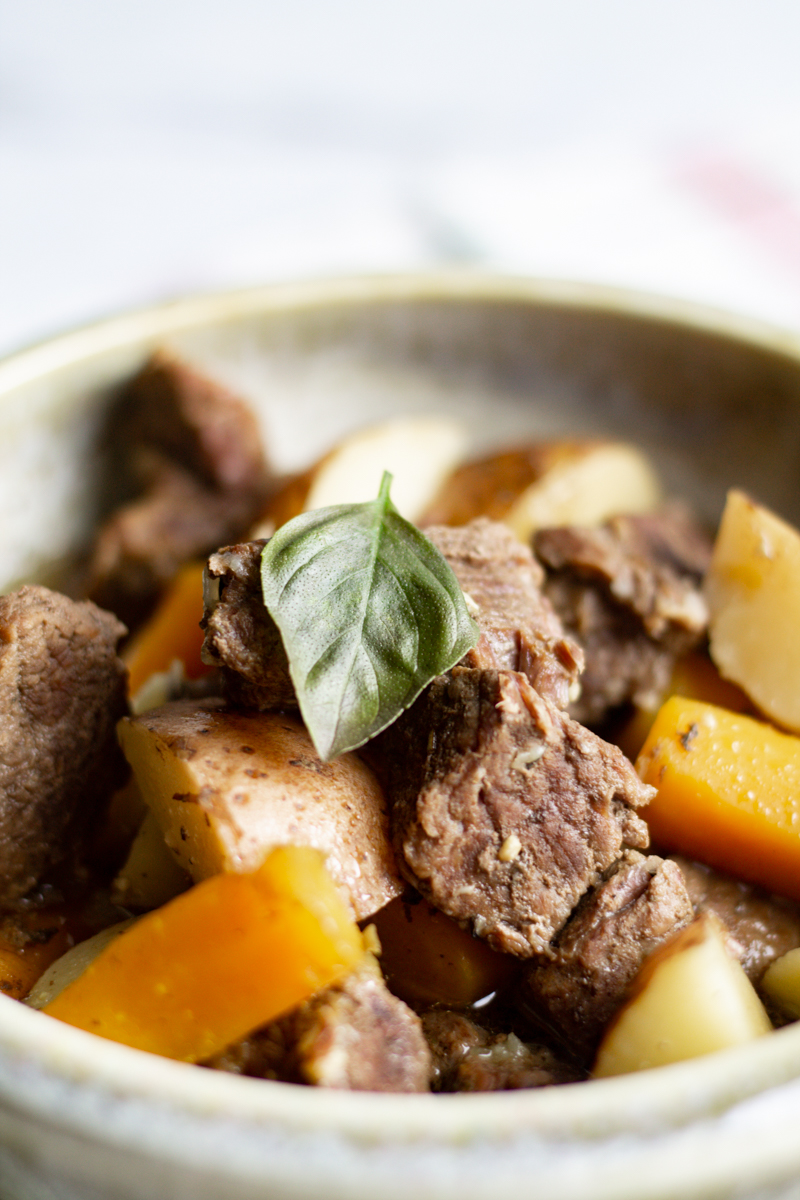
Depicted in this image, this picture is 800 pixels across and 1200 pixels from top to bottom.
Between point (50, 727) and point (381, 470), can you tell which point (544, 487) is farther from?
point (50, 727)

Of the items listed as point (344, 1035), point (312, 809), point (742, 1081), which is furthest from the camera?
point (312, 809)

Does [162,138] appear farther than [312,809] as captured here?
Yes

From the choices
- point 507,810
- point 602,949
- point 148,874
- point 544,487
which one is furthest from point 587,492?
point 148,874

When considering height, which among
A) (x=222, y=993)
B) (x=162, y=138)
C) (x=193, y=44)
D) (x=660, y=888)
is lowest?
(x=660, y=888)

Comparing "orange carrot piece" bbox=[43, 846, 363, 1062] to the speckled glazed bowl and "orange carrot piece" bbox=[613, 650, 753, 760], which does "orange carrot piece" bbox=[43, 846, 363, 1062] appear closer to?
the speckled glazed bowl

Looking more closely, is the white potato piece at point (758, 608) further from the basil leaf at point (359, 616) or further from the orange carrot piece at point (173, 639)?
the orange carrot piece at point (173, 639)

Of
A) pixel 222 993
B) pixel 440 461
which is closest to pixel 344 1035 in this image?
pixel 222 993

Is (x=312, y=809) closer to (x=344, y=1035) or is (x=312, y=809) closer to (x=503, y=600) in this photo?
(x=344, y=1035)
